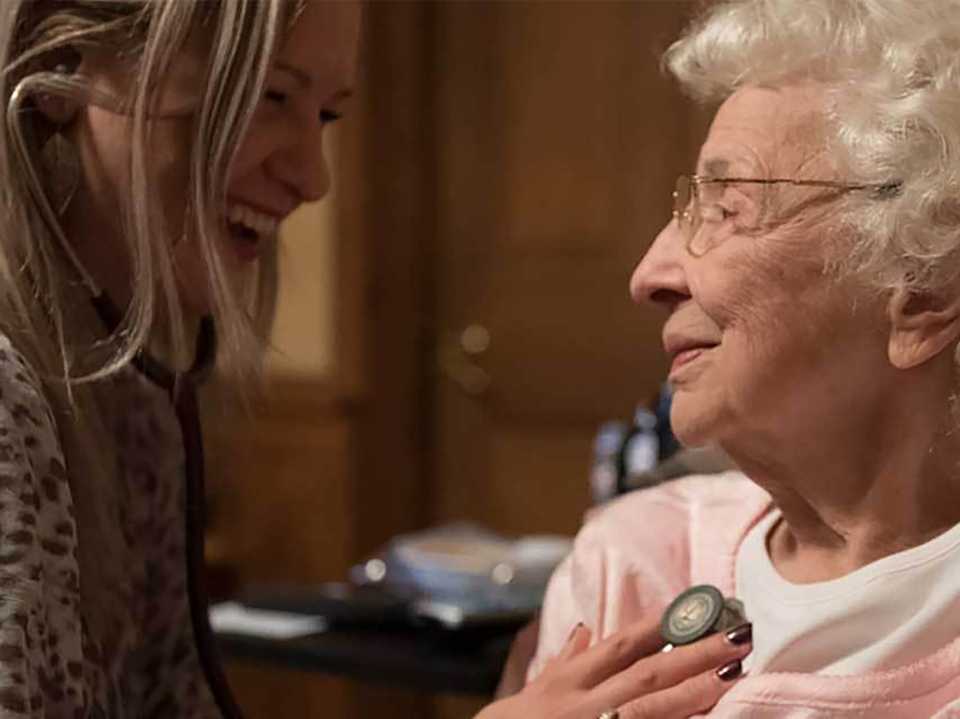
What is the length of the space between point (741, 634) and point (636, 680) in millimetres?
96

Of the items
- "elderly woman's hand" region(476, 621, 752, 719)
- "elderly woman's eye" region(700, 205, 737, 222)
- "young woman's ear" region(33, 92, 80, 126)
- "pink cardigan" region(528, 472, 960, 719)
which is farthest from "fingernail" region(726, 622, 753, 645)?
"young woman's ear" region(33, 92, 80, 126)

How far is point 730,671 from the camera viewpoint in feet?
4.04

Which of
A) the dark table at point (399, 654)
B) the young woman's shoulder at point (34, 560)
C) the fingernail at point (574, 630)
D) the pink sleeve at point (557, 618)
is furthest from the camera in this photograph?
the dark table at point (399, 654)

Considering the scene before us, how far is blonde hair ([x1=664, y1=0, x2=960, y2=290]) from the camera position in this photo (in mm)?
1169

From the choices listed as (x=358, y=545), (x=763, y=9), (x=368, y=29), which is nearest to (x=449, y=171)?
(x=368, y=29)

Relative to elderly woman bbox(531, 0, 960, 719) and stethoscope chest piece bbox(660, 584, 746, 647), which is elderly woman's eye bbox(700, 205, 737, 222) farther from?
stethoscope chest piece bbox(660, 584, 746, 647)

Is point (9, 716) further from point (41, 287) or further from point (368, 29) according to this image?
point (368, 29)

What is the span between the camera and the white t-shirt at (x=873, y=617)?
1.18 meters

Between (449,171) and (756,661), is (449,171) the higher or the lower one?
the higher one

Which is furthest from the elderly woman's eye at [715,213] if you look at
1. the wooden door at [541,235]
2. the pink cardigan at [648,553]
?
the wooden door at [541,235]

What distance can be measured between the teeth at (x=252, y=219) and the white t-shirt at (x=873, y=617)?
0.58 m

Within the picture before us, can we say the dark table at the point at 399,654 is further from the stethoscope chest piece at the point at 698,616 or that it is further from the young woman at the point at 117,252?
the stethoscope chest piece at the point at 698,616

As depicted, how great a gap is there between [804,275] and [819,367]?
0.07 metres

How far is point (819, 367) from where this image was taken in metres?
1.23
